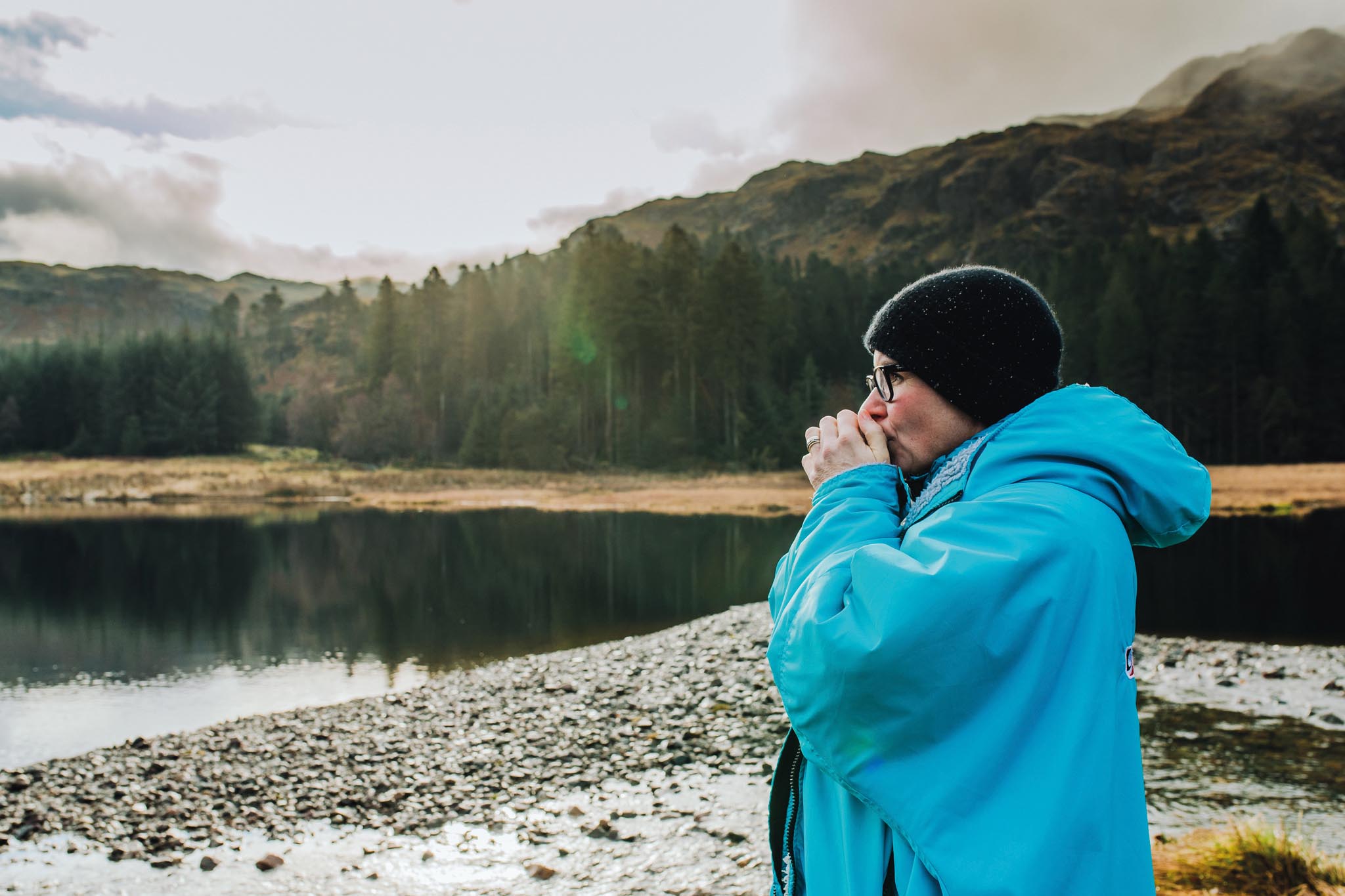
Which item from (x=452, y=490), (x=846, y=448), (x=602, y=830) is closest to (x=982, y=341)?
(x=846, y=448)

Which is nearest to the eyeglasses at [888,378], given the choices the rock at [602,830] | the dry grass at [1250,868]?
the dry grass at [1250,868]

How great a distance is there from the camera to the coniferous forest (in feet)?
179

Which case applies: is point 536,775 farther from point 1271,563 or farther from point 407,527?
point 407,527

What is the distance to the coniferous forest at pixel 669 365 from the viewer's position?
2152 inches

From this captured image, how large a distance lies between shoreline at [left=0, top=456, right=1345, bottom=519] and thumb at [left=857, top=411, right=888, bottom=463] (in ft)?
111

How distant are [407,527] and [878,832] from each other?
34306 mm

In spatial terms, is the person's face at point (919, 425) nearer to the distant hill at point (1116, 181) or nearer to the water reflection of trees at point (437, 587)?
the water reflection of trees at point (437, 587)

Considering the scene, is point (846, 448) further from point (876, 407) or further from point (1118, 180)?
point (1118, 180)

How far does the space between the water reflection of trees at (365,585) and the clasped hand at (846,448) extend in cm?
1400

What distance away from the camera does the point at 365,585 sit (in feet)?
74.1

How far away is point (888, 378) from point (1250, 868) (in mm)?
4752

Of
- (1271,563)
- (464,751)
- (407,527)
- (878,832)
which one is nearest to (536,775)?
(464,751)

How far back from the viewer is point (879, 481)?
5.70 feet

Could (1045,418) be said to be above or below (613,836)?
above
